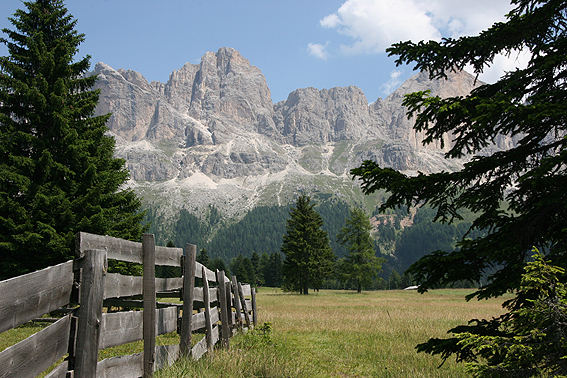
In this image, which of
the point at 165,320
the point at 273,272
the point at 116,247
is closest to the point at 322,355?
the point at 165,320

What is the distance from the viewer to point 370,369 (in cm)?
856

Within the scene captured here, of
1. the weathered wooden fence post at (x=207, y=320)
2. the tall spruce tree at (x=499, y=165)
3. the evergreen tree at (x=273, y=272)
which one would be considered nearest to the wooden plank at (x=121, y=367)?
the weathered wooden fence post at (x=207, y=320)

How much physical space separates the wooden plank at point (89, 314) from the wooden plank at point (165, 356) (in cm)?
202

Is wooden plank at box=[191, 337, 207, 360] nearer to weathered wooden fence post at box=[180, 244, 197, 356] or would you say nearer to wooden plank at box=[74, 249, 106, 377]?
weathered wooden fence post at box=[180, 244, 197, 356]

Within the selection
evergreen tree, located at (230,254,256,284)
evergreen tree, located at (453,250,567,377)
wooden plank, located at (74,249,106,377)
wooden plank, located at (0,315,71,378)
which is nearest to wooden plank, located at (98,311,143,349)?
wooden plank, located at (74,249,106,377)

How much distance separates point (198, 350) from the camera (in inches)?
299

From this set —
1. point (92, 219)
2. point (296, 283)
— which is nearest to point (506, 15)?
point (92, 219)

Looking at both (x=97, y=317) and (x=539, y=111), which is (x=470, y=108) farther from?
(x=97, y=317)

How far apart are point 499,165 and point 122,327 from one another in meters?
5.01

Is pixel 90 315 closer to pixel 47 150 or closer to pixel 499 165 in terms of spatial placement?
pixel 499 165

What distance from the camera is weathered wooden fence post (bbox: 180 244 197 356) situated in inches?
278

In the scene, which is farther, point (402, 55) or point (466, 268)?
point (402, 55)

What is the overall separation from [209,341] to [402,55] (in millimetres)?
6729

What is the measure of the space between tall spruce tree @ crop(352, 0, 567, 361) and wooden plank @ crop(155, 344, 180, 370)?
375 centimetres
